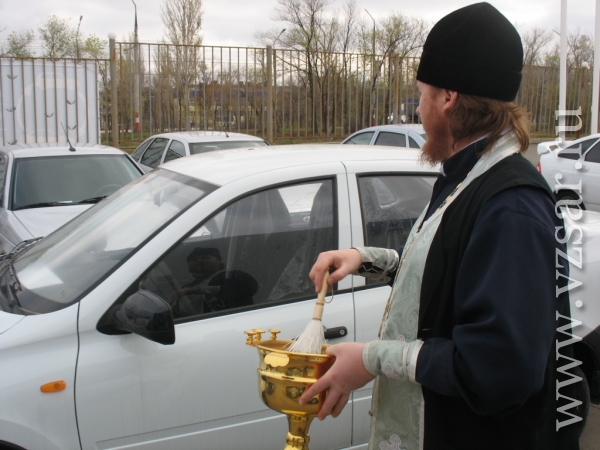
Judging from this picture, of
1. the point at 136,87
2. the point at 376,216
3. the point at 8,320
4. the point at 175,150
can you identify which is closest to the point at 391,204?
the point at 376,216

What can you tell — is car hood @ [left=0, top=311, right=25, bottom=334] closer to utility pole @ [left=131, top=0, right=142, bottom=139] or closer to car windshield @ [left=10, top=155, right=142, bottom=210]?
car windshield @ [left=10, top=155, right=142, bottom=210]

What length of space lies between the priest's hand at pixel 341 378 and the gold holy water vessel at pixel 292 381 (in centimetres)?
4

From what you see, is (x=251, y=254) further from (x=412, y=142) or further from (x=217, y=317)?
(x=412, y=142)

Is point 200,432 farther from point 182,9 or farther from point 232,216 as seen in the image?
point 182,9

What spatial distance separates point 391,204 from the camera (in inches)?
118

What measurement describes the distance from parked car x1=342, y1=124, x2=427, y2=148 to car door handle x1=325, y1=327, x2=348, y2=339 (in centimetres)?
841

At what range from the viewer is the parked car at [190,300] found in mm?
2236

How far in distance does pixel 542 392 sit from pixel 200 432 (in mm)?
1483

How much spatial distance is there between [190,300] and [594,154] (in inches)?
403

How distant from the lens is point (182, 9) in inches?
1065

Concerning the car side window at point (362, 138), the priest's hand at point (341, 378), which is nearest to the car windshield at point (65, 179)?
the priest's hand at point (341, 378)

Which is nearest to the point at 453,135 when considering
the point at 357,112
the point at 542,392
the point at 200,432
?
the point at 542,392

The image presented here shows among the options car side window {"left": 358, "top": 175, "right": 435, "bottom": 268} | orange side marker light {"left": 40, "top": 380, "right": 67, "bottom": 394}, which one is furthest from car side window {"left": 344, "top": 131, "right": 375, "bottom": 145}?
orange side marker light {"left": 40, "top": 380, "right": 67, "bottom": 394}

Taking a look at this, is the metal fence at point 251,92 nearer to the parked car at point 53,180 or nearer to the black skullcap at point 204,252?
the parked car at point 53,180
